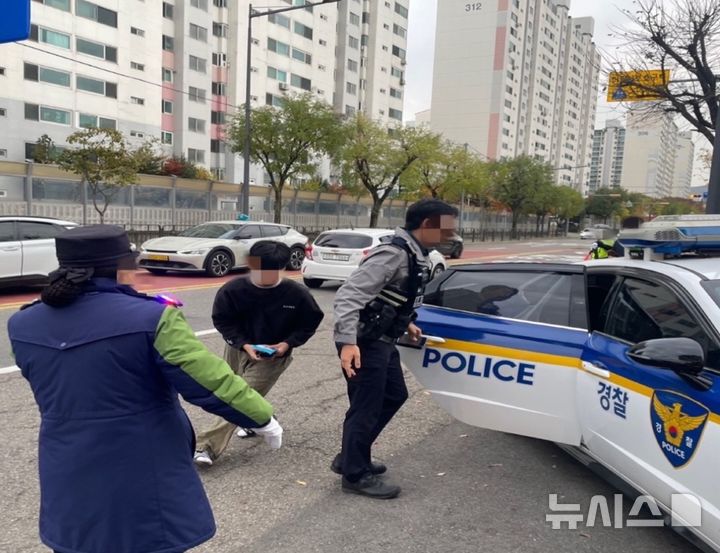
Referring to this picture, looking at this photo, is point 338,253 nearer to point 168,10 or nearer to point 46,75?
point 46,75

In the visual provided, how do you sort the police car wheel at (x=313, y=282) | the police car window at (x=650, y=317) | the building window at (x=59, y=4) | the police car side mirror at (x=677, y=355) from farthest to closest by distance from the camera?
the building window at (x=59, y=4)
the police car wheel at (x=313, y=282)
the police car window at (x=650, y=317)
the police car side mirror at (x=677, y=355)

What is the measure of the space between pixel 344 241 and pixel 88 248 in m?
10.6

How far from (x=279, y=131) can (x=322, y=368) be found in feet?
67.4

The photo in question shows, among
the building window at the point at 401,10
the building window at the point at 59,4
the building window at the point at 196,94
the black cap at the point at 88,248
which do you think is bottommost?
the black cap at the point at 88,248

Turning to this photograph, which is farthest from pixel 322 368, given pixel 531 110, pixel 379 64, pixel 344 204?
pixel 531 110

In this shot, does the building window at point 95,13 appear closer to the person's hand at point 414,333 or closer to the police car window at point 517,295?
the police car window at point 517,295

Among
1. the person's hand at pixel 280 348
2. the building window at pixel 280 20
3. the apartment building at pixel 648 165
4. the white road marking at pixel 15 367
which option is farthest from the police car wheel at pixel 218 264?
the apartment building at pixel 648 165

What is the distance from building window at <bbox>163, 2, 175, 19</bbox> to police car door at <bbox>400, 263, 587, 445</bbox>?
153 ft

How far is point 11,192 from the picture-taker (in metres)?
18.0

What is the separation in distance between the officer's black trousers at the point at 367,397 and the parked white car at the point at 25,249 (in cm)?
815

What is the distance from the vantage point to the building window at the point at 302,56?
5409 centimetres

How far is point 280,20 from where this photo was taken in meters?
51.7

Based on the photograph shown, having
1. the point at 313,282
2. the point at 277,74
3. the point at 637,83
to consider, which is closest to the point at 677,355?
the point at 313,282

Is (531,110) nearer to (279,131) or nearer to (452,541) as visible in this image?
(279,131)
